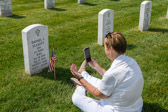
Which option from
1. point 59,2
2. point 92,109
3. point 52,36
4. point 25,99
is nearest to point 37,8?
point 59,2

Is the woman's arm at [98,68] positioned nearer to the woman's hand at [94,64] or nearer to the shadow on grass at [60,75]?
the woman's hand at [94,64]

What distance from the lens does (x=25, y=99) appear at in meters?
4.25

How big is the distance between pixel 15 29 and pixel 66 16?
10.5ft

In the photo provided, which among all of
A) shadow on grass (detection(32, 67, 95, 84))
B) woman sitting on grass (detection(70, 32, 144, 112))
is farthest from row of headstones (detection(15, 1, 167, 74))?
woman sitting on grass (detection(70, 32, 144, 112))

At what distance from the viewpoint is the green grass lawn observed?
13.9 ft

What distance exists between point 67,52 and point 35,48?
5.77 feet

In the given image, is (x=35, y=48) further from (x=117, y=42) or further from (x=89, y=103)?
(x=117, y=42)

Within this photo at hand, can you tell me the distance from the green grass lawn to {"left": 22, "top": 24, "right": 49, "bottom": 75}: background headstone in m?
0.21

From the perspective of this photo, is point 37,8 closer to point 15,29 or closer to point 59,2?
point 59,2

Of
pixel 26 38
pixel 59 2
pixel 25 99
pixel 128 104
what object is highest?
pixel 59 2

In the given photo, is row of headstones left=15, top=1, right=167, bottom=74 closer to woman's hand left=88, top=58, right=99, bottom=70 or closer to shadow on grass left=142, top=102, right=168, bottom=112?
woman's hand left=88, top=58, right=99, bottom=70

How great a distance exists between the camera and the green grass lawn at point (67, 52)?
167 inches

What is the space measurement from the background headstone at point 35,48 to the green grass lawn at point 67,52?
213mm

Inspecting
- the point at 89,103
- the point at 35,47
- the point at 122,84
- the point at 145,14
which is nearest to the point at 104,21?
the point at 145,14
